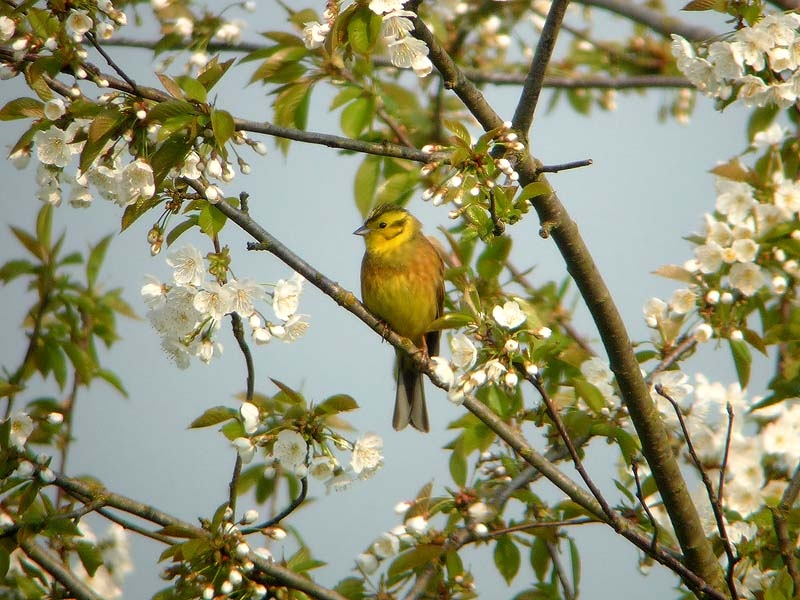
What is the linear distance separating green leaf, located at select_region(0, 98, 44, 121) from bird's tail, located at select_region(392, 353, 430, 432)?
2.82 metres

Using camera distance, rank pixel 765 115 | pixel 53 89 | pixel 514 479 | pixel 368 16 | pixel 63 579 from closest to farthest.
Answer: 1. pixel 368 16
2. pixel 53 89
3. pixel 63 579
4. pixel 514 479
5. pixel 765 115

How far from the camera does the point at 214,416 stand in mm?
3039

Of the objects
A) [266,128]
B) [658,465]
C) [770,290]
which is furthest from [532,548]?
[266,128]

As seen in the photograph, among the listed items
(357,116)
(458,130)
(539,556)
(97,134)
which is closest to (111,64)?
(97,134)

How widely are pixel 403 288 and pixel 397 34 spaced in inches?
104

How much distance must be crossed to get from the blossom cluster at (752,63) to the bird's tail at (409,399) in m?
2.46

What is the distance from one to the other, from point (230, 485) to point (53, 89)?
138 centimetres

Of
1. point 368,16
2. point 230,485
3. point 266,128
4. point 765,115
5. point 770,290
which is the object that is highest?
point 765,115

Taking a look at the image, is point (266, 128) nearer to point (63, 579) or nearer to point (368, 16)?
point (368, 16)

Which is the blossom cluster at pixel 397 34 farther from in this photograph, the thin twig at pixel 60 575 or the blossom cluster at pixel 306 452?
the thin twig at pixel 60 575

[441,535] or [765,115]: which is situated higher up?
[765,115]

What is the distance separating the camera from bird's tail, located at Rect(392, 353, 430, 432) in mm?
5148

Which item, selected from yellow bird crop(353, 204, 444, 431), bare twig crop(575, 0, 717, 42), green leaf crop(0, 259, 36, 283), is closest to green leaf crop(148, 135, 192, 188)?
green leaf crop(0, 259, 36, 283)

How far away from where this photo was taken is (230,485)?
124 inches
